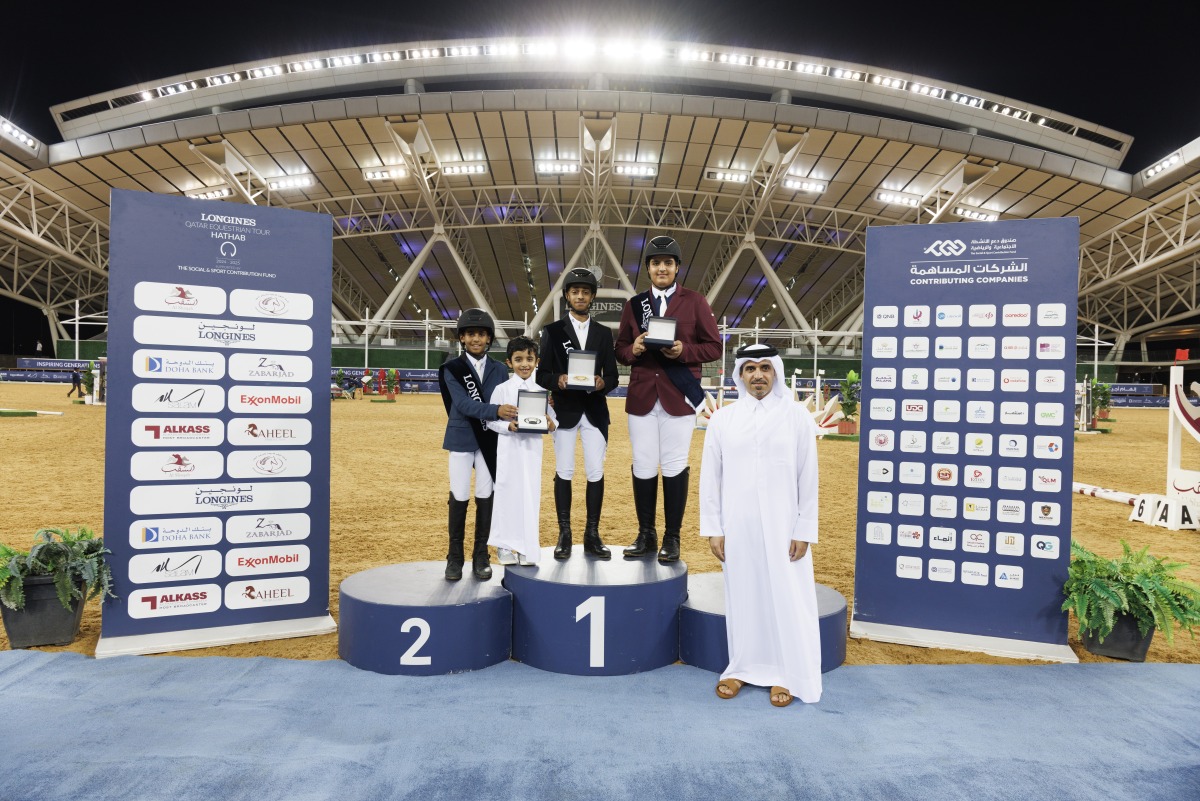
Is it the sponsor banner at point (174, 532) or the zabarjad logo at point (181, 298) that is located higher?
the zabarjad logo at point (181, 298)

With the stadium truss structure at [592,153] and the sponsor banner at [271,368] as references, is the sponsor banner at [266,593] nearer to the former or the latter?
the sponsor banner at [271,368]

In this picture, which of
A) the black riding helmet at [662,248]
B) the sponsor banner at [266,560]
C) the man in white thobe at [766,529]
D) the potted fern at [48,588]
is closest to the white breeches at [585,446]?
the man in white thobe at [766,529]

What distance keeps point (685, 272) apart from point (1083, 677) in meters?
43.2

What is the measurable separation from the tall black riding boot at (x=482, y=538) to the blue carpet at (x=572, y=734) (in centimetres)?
60

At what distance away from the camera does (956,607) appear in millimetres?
4047

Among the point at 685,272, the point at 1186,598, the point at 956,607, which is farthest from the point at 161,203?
the point at 685,272

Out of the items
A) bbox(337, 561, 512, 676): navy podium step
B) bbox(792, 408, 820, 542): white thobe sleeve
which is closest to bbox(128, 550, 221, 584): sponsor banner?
bbox(337, 561, 512, 676): navy podium step

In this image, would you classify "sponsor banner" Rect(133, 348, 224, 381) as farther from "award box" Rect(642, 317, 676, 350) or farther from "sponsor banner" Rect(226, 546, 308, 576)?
"award box" Rect(642, 317, 676, 350)

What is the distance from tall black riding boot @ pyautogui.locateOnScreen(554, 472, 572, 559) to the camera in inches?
159

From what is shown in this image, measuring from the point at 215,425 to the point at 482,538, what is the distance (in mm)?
1717

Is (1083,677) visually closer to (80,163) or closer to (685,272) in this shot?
(80,163)

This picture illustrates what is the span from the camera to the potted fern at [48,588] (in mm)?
3561

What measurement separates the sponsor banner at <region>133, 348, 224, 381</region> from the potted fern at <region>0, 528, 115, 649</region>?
103 cm

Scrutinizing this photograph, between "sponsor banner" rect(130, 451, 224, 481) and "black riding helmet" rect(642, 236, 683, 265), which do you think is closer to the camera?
"sponsor banner" rect(130, 451, 224, 481)
